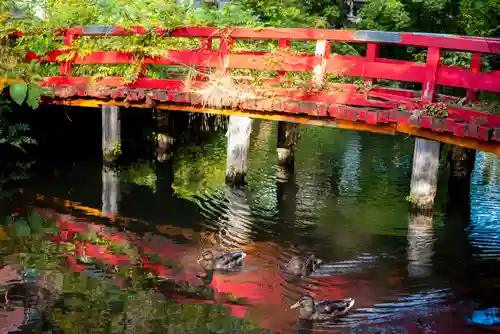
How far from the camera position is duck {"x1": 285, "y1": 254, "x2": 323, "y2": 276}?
923 centimetres

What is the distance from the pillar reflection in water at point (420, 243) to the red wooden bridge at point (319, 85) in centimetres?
178

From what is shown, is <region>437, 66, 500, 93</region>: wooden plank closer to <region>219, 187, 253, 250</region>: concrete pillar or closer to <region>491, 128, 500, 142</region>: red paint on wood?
<region>491, 128, 500, 142</region>: red paint on wood

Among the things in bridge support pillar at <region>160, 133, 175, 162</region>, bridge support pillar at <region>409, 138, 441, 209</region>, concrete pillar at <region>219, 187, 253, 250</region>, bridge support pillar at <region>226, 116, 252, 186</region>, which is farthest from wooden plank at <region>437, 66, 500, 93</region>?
bridge support pillar at <region>160, 133, 175, 162</region>

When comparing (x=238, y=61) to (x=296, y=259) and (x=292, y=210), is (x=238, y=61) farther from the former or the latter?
(x=296, y=259)

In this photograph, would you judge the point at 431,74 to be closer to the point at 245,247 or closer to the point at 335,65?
the point at 335,65

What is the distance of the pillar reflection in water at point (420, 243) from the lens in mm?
9883

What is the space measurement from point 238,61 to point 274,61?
759mm

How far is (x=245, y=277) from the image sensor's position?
9133mm

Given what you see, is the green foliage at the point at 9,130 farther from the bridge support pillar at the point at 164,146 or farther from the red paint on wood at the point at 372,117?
the red paint on wood at the point at 372,117

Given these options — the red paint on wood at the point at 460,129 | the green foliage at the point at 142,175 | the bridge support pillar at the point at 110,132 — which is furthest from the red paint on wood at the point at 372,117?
the bridge support pillar at the point at 110,132

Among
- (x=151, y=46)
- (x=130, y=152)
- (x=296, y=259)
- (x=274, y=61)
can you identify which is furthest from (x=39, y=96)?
(x=296, y=259)

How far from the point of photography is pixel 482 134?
942 cm

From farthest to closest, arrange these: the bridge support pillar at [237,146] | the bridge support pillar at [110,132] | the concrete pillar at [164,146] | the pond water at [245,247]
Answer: the concrete pillar at [164,146] < the bridge support pillar at [110,132] < the bridge support pillar at [237,146] < the pond water at [245,247]

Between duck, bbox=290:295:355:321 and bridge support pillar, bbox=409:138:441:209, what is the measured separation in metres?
4.60
